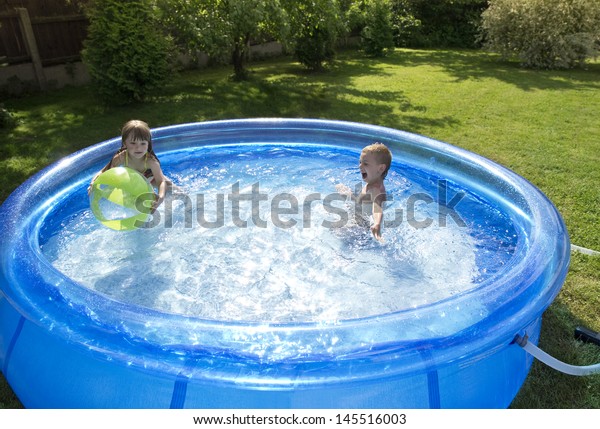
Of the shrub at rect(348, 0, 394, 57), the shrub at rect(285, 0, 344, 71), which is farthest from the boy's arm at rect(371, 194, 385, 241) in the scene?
the shrub at rect(348, 0, 394, 57)

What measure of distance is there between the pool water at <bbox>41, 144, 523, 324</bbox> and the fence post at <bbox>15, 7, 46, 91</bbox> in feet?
19.5

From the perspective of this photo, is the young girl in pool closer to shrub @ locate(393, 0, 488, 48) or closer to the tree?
the tree

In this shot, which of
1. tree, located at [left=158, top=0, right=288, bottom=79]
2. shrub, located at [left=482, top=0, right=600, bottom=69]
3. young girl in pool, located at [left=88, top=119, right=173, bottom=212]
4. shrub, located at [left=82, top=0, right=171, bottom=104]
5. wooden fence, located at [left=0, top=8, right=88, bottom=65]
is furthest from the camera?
shrub, located at [left=482, top=0, right=600, bottom=69]

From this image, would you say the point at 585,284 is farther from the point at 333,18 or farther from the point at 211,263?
the point at 333,18

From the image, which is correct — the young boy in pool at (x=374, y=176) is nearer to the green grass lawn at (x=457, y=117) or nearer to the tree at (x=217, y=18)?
the green grass lawn at (x=457, y=117)

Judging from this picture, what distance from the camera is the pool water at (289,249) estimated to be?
3211mm

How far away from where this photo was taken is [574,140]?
6.76 m

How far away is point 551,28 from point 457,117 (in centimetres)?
→ 583

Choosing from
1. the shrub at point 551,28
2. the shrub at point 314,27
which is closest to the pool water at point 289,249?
the shrub at point 314,27

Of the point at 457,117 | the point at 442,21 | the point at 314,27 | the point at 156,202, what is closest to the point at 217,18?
the point at 314,27

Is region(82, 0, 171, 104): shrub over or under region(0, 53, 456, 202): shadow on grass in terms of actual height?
over

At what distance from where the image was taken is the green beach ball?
11.3ft

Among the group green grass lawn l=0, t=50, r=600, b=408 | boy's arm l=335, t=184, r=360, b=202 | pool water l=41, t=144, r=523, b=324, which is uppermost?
boy's arm l=335, t=184, r=360, b=202

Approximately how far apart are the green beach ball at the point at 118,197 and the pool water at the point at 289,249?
0.34 m
